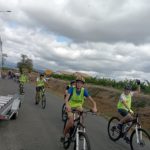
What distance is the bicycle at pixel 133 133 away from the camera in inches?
322

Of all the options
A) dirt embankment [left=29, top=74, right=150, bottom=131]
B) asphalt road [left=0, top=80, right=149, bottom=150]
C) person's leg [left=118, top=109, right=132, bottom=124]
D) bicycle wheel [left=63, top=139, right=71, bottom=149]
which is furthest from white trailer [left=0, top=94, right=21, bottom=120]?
dirt embankment [left=29, top=74, right=150, bottom=131]

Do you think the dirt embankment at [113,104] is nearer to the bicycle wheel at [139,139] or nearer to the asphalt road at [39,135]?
the asphalt road at [39,135]

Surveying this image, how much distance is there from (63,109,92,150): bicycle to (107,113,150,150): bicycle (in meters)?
1.90

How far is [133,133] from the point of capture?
8359 mm

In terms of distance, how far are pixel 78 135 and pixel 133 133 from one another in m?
2.22

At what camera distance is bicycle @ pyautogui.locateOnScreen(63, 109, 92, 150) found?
6539mm

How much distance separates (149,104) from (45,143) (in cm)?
1436

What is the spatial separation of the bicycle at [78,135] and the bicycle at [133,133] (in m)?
1.90

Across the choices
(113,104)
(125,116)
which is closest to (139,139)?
(125,116)

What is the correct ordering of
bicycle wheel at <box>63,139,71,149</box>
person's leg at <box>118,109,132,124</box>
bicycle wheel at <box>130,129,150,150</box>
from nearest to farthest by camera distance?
1. bicycle wheel at <box>63,139,71,149</box>
2. bicycle wheel at <box>130,129,150,150</box>
3. person's leg at <box>118,109,132,124</box>

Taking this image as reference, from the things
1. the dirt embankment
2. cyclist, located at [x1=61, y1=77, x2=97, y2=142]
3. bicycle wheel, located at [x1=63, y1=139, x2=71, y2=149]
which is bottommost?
the dirt embankment

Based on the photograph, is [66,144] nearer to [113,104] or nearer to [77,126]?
[77,126]

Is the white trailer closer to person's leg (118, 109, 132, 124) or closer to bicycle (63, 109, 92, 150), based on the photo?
bicycle (63, 109, 92, 150)

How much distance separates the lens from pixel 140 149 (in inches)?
325
